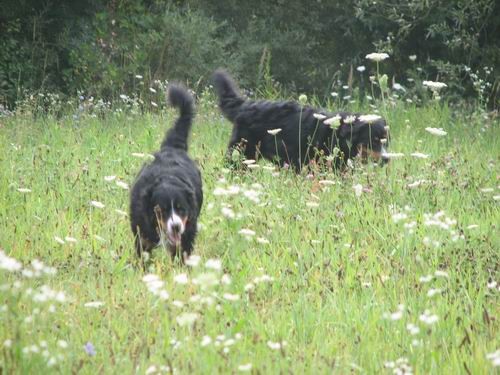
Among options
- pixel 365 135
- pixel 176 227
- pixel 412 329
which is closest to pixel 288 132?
pixel 365 135

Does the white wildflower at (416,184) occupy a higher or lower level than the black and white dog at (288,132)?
higher

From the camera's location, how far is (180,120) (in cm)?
603

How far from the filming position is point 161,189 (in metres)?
4.86

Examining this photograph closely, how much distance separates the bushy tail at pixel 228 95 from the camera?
769 cm

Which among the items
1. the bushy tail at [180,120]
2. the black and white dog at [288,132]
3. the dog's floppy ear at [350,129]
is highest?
the bushy tail at [180,120]

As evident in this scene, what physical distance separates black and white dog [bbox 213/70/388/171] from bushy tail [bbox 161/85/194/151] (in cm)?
105

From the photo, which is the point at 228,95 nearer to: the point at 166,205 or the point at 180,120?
the point at 180,120

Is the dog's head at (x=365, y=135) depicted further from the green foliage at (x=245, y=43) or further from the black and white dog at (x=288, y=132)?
the green foliage at (x=245, y=43)

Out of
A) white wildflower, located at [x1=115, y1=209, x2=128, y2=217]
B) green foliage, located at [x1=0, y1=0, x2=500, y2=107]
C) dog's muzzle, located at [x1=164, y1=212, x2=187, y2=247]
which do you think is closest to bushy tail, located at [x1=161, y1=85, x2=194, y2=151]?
white wildflower, located at [x1=115, y1=209, x2=128, y2=217]

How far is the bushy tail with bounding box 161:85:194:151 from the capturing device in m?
5.98

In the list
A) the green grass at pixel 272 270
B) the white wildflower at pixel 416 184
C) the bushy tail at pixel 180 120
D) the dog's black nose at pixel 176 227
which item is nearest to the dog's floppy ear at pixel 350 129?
the green grass at pixel 272 270

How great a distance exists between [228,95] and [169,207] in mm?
3086

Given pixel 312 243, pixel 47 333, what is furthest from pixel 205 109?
pixel 47 333

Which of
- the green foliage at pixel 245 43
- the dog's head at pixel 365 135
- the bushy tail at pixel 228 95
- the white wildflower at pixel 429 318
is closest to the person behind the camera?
the white wildflower at pixel 429 318
